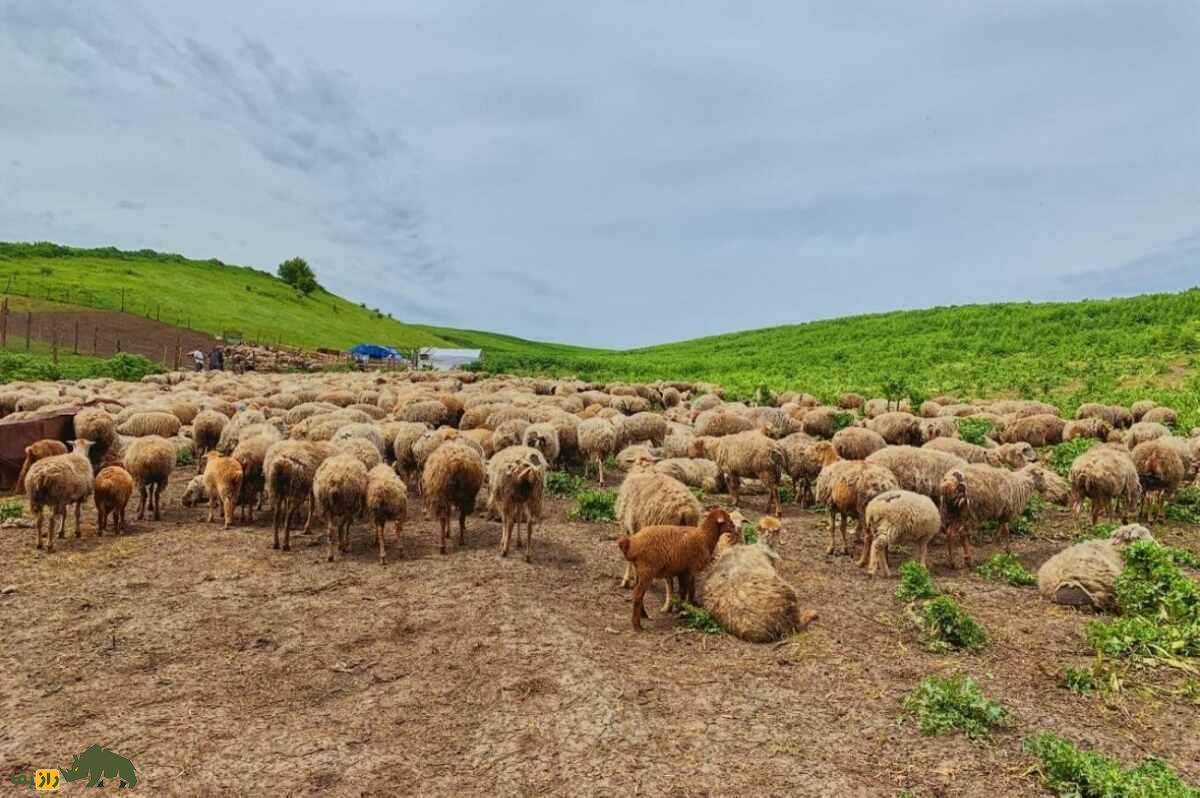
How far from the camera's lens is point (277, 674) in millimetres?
6867

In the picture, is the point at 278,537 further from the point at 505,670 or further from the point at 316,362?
the point at 316,362

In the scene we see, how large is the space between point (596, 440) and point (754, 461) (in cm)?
443

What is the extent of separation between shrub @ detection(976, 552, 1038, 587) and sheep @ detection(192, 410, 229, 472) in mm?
15889

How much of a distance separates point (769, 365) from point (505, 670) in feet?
148

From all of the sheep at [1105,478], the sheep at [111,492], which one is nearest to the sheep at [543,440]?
the sheep at [111,492]

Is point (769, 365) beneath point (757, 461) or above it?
above

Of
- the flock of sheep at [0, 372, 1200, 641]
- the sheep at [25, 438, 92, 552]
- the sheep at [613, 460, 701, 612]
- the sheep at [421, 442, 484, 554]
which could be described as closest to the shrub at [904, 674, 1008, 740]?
the flock of sheep at [0, 372, 1200, 641]

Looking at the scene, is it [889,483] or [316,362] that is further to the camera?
[316,362]

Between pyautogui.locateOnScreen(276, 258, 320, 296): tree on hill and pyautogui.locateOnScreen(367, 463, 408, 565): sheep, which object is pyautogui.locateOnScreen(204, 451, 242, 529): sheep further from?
pyautogui.locateOnScreen(276, 258, 320, 296): tree on hill

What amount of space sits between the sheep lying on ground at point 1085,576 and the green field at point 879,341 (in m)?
→ 14.1

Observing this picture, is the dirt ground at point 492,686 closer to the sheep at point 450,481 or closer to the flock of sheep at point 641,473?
the flock of sheep at point 641,473

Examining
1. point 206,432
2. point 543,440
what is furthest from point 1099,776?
point 206,432

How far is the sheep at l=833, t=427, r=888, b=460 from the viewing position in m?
14.9

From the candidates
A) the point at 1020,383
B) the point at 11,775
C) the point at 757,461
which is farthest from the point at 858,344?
the point at 11,775
